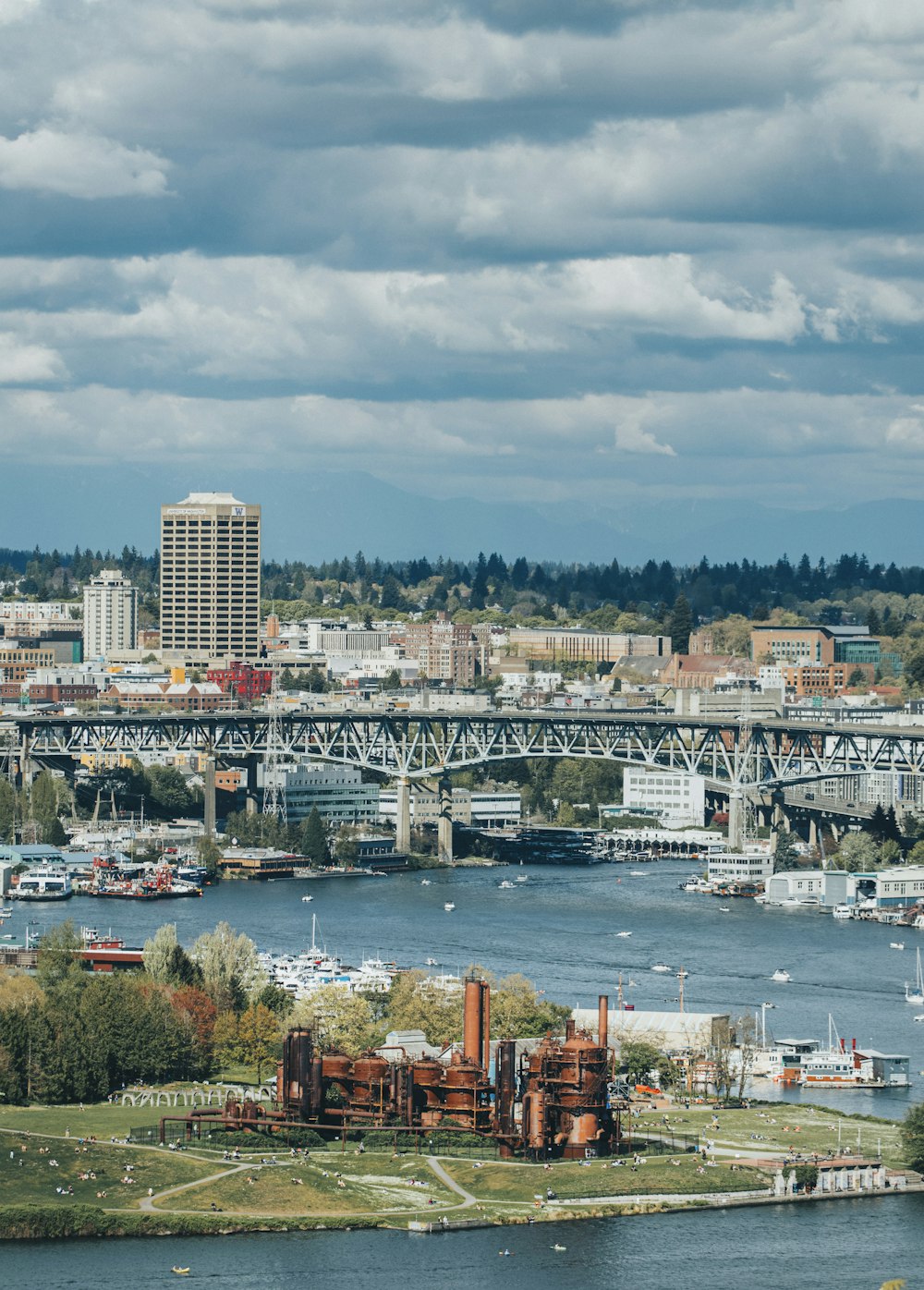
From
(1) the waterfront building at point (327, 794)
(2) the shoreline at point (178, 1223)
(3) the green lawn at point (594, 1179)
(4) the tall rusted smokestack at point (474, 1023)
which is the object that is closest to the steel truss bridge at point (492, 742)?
(1) the waterfront building at point (327, 794)

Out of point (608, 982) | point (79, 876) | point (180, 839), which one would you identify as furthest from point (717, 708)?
point (608, 982)

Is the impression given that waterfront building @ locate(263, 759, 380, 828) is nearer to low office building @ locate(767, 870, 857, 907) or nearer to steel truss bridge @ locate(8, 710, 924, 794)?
Result: steel truss bridge @ locate(8, 710, 924, 794)

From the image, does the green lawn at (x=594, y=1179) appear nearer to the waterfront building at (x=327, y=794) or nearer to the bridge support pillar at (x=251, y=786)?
the waterfront building at (x=327, y=794)

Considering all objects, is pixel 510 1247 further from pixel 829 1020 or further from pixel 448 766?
pixel 448 766

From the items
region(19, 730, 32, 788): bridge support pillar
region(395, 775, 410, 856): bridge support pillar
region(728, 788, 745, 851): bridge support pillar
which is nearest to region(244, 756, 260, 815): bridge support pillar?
region(395, 775, 410, 856): bridge support pillar

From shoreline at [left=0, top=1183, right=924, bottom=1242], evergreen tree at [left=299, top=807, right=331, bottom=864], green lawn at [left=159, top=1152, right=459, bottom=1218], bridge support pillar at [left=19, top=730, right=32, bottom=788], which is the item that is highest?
bridge support pillar at [left=19, top=730, right=32, bottom=788]

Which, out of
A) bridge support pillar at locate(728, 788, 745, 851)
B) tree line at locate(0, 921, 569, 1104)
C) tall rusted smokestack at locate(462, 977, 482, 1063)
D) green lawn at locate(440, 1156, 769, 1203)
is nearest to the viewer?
green lawn at locate(440, 1156, 769, 1203)
